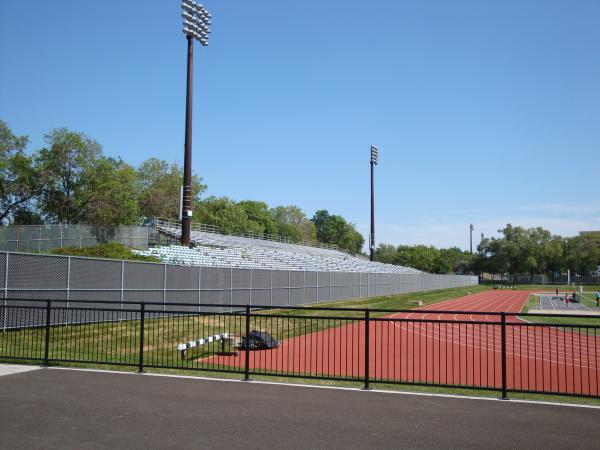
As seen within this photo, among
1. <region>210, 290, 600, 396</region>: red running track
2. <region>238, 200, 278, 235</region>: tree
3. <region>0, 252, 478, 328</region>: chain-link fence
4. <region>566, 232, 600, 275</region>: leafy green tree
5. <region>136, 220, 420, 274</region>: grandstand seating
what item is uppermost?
<region>238, 200, 278, 235</region>: tree

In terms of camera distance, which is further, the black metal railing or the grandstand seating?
the grandstand seating

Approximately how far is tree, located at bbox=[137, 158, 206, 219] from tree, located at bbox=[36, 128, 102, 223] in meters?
26.7

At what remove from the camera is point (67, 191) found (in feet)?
149

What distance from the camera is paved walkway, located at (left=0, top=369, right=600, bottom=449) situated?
7012 mm

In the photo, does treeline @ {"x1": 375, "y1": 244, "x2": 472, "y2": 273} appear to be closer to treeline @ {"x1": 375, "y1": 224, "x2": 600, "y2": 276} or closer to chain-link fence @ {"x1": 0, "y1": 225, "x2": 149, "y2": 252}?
treeline @ {"x1": 375, "y1": 224, "x2": 600, "y2": 276}

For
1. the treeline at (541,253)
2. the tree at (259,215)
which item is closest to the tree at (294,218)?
the tree at (259,215)

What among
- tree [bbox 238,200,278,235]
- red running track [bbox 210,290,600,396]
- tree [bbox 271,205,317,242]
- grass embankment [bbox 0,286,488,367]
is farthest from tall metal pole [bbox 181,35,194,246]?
tree [bbox 271,205,317,242]

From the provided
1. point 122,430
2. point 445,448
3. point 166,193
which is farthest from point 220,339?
point 166,193

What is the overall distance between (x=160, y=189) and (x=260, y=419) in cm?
6825

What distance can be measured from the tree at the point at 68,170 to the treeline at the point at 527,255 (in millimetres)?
100653

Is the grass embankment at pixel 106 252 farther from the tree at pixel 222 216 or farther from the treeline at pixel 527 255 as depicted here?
the treeline at pixel 527 255

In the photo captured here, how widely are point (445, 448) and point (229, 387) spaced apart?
15.1ft

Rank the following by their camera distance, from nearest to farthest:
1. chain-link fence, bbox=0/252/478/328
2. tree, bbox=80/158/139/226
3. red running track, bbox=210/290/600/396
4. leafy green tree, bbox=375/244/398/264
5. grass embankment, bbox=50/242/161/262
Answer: red running track, bbox=210/290/600/396
chain-link fence, bbox=0/252/478/328
grass embankment, bbox=50/242/161/262
tree, bbox=80/158/139/226
leafy green tree, bbox=375/244/398/264

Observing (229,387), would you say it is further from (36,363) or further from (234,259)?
(234,259)
